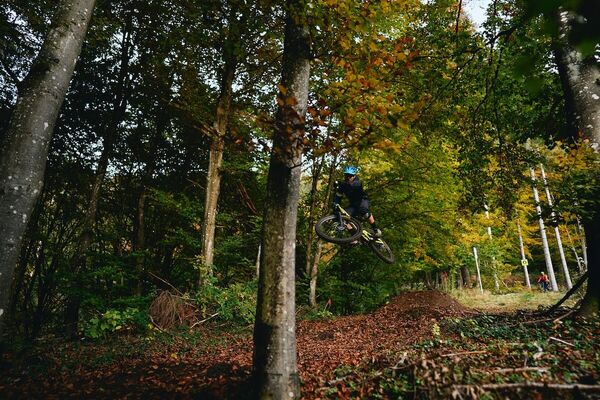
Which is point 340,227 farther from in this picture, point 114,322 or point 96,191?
point 96,191

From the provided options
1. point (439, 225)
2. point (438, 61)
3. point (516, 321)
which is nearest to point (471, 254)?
point (439, 225)

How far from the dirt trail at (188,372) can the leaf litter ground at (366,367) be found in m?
0.02

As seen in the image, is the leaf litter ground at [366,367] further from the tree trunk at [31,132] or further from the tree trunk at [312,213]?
→ the tree trunk at [312,213]

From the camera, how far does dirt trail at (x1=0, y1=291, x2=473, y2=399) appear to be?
387cm

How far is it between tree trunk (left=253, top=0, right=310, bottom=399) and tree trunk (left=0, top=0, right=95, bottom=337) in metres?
2.33

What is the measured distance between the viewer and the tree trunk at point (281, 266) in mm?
3299

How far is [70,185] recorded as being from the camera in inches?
442

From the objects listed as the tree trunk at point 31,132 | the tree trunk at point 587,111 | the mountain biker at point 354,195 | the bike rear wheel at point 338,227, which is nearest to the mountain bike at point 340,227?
the bike rear wheel at point 338,227

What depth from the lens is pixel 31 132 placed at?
329 cm

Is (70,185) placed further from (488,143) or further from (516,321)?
(516,321)

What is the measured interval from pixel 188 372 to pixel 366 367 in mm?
2383

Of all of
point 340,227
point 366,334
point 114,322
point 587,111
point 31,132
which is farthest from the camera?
point 366,334

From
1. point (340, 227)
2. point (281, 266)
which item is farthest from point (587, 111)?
point (281, 266)

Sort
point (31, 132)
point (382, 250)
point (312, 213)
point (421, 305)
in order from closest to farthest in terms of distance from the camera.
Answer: point (31, 132) < point (382, 250) < point (421, 305) < point (312, 213)
